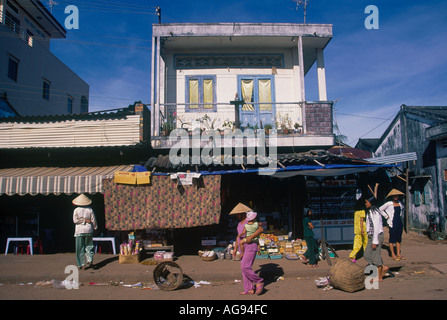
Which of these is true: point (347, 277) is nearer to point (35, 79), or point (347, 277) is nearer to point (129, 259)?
point (129, 259)

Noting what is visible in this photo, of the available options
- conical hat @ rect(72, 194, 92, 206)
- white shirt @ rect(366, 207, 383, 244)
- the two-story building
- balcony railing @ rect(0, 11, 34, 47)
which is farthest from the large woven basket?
balcony railing @ rect(0, 11, 34, 47)

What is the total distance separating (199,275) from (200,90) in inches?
288

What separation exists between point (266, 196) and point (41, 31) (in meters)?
20.6

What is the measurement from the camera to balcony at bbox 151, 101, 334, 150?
10221mm

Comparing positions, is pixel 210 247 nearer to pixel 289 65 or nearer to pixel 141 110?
pixel 141 110

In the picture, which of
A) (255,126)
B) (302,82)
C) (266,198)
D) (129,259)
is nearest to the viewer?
(129,259)

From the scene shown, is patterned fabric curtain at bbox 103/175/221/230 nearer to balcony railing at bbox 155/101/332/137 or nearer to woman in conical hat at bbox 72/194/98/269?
woman in conical hat at bbox 72/194/98/269

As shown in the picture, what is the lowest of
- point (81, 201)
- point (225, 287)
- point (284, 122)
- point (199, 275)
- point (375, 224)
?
point (225, 287)

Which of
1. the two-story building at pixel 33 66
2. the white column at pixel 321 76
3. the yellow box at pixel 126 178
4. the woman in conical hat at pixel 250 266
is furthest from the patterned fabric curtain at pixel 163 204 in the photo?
the two-story building at pixel 33 66

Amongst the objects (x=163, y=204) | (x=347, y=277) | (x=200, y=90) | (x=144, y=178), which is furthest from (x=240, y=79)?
(x=347, y=277)

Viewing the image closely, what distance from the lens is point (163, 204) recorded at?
28.0 feet

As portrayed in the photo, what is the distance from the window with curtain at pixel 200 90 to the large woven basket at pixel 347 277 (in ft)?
25.1

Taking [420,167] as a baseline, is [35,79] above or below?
above
